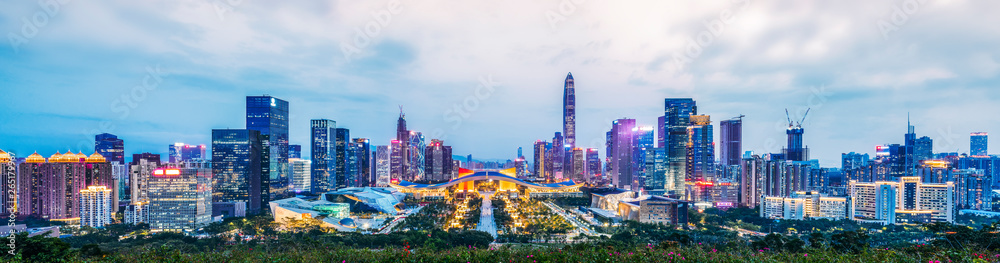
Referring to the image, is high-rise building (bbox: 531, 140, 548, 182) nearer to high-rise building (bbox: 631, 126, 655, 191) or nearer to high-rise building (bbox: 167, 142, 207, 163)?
high-rise building (bbox: 631, 126, 655, 191)

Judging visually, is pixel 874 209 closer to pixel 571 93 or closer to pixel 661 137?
pixel 661 137

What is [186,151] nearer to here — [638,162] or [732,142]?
[638,162]

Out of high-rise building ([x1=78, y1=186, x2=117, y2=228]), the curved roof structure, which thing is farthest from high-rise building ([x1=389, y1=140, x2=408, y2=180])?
high-rise building ([x1=78, y1=186, x2=117, y2=228])

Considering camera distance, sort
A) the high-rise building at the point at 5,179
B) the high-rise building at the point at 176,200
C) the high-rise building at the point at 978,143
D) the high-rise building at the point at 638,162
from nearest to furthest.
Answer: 1. the high-rise building at the point at 5,179
2. the high-rise building at the point at 176,200
3. the high-rise building at the point at 978,143
4. the high-rise building at the point at 638,162

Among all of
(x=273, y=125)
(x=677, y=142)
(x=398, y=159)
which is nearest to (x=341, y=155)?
(x=273, y=125)

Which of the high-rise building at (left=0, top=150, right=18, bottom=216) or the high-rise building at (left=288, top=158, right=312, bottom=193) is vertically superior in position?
the high-rise building at (left=0, top=150, right=18, bottom=216)

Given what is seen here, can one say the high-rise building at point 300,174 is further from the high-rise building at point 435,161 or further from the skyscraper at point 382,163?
the high-rise building at point 435,161

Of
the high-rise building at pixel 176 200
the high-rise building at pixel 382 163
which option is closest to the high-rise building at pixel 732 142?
the high-rise building at pixel 382 163

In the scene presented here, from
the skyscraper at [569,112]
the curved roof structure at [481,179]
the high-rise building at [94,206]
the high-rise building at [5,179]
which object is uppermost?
the skyscraper at [569,112]
